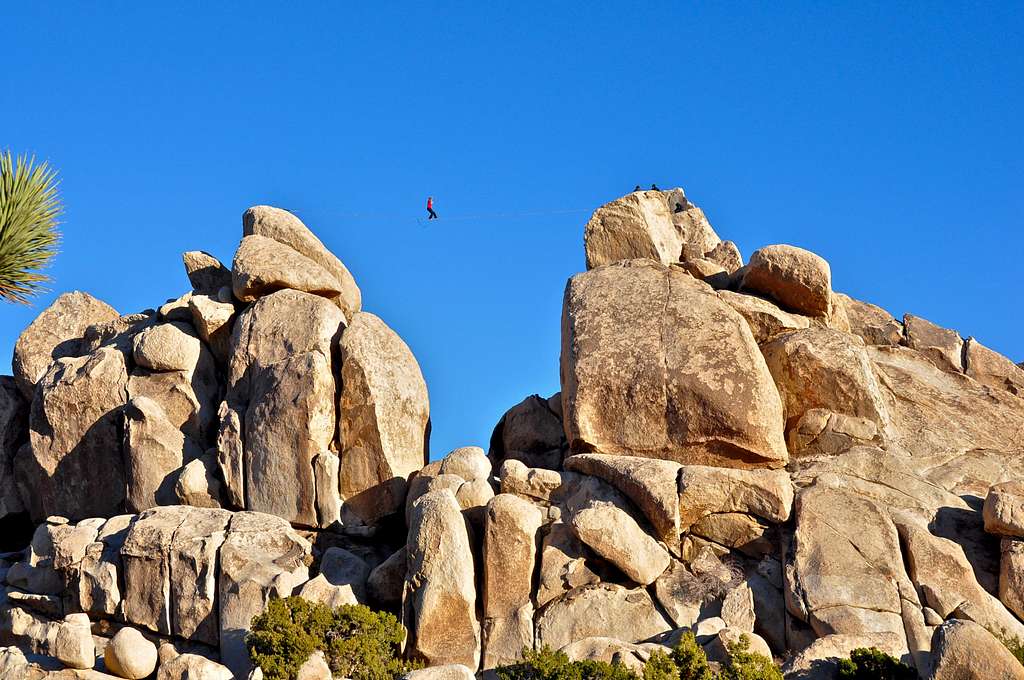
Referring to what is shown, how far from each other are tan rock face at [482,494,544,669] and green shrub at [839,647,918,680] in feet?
21.0

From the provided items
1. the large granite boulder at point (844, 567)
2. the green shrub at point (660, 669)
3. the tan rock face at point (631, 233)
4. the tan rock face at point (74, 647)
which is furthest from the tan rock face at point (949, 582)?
the tan rock face at point (74, 647)

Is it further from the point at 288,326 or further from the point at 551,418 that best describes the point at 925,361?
the point at 288,326

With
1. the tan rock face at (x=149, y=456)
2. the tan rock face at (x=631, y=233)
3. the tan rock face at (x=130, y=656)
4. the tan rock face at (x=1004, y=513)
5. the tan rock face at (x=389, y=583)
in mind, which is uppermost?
the tan rock face at (x=631, y=233)

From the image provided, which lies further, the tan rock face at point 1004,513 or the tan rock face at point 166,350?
the tan rock face at point 166,350

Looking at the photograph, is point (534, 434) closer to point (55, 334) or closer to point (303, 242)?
point (303, 242)

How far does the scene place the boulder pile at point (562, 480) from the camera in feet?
77.4

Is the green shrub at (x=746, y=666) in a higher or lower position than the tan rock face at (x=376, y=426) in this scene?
lower

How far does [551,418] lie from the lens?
99.6 feet

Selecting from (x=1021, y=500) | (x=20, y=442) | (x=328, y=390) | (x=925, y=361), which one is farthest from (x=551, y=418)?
(x=20, y=442)

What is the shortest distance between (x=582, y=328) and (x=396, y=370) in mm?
4764

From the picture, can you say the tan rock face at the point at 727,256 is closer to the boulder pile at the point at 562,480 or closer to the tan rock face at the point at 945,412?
the boulder pile at the point at 562,480

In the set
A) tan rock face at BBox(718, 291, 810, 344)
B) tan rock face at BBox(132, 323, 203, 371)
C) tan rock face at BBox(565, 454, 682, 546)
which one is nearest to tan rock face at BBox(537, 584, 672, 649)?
tan rock face at BBox(565, 454, 682, 546)

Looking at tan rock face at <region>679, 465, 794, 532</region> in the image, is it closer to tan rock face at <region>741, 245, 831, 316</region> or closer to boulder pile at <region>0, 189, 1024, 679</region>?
boulder pile at <region>0, 189, 1024, 679</region>

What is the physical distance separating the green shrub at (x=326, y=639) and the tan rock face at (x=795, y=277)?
1287cm
